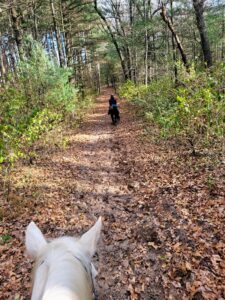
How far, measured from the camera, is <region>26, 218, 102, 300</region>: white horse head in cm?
107

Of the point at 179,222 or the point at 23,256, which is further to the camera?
the point at 179,222

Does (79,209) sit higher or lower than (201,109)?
lower

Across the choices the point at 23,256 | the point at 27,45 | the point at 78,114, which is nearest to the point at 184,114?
the point at 23,256

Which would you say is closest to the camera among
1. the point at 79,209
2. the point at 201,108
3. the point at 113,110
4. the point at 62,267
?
the point at 62,267

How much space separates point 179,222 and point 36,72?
30.2 feet

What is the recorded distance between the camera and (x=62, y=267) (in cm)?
118

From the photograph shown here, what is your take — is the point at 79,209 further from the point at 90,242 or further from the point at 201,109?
the point at 90,242

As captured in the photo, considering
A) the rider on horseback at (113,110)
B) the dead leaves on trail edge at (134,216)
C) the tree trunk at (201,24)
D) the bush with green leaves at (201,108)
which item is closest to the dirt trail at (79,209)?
the dead leaves on trail edge at (134,216)

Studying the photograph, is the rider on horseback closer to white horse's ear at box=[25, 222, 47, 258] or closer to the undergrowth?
the undergrowth

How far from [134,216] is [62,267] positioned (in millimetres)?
4951

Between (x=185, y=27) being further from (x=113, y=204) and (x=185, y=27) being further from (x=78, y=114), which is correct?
(x=113, y=204)

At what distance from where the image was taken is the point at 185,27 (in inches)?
875

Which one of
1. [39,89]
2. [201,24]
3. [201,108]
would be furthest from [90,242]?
[201,24]

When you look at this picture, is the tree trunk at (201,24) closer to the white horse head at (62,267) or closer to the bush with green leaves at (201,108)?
the bush with green leaves at (201,108)
